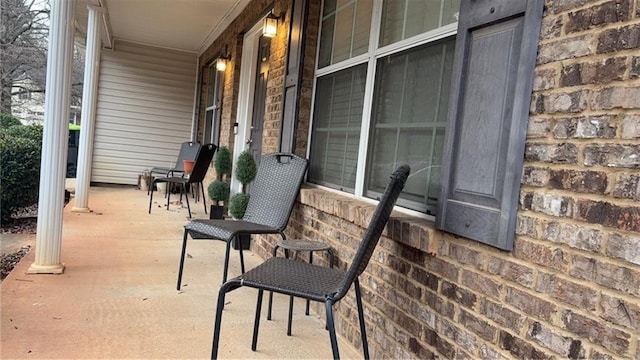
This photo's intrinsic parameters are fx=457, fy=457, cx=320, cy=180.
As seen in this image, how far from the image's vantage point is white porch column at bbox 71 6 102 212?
5191 millimetres

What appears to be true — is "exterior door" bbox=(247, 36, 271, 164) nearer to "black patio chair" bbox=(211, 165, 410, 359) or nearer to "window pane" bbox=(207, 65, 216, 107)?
"window pane" bbox=(207, 65, 216, 107)

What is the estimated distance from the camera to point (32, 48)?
36.2ft

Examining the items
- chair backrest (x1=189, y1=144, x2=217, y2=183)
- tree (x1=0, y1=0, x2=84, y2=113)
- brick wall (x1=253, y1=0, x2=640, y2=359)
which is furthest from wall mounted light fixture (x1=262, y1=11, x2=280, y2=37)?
tree (x1=0, y1=0, x2=84, y2=113)

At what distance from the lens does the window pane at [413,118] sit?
76.1 inches

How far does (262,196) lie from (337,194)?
54 centimetres

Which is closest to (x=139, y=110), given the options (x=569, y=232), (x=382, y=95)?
(x=382, y=95)

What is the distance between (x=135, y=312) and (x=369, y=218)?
4.54 feet

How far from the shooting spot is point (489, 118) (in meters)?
1.46

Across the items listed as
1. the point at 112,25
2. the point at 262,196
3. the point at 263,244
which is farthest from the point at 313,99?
the point at 112,25

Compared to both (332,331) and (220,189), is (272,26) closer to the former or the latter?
(220,189)

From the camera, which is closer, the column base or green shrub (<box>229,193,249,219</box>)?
the column base

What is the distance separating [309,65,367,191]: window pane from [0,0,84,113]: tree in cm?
939

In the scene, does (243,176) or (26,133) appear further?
(26,133)

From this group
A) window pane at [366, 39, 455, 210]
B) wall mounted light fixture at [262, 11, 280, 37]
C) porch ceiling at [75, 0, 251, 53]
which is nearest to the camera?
window pane at [366, 39, 455, 210]
